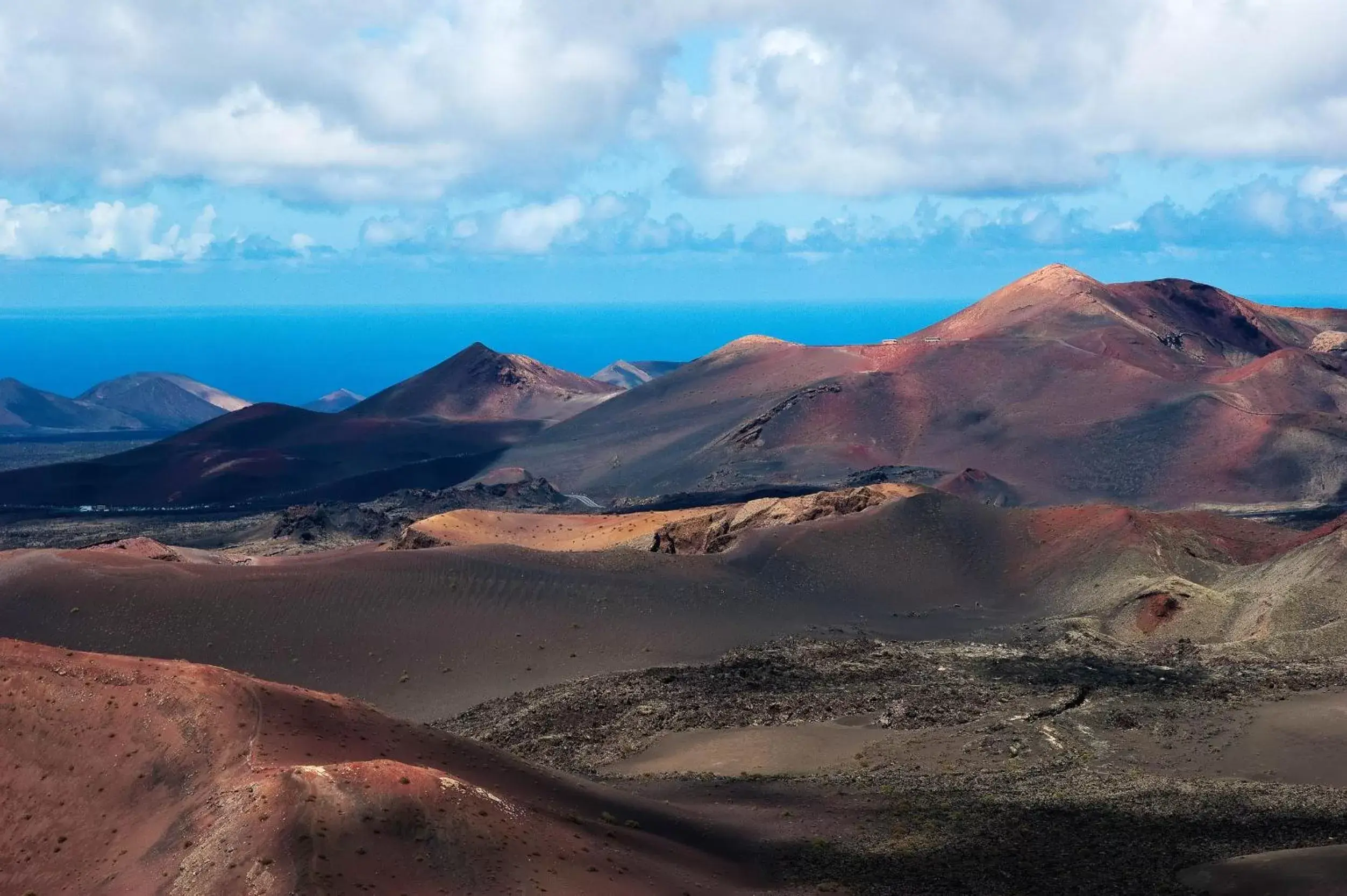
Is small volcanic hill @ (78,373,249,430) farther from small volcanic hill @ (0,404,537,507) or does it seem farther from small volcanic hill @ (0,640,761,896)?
small volcanic hill @ (0,640,761,896)

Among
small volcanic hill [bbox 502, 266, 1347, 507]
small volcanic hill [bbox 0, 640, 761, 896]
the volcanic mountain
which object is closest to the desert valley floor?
small volcanic hill [bbox 0, 640, 761, 896]

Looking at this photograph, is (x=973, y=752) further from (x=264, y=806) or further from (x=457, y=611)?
(x=457, y=611)

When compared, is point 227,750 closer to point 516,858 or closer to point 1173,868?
point 516,858

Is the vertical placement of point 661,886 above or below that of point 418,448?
below

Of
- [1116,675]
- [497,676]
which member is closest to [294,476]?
[497,676]

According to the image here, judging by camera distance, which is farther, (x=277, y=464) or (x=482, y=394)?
(x=482, y=394)

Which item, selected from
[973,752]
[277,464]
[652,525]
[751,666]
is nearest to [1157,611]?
[751,666]
